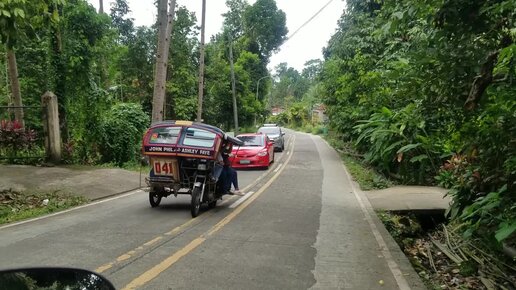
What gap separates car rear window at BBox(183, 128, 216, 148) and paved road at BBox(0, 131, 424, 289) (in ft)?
4.73

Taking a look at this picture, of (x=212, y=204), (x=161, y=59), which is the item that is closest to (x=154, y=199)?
(x=212, y=204)

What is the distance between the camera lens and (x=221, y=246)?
668 centimetres

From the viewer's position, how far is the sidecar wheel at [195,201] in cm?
873

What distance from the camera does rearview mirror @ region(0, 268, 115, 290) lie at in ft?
6.61

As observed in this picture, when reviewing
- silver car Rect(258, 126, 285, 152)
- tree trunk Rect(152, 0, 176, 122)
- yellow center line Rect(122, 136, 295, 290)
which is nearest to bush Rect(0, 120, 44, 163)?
tree trunk Rect(152, 0, 176, 122)

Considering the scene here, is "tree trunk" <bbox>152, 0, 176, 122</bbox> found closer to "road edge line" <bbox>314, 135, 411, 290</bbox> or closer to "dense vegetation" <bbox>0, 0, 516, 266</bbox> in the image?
"dense vegetation" <bbox>0, 0, 516, 266</bbox>

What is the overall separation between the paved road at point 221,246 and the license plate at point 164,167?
831mm

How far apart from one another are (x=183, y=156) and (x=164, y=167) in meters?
0.47

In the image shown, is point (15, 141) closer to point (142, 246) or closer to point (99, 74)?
point (99, 74)

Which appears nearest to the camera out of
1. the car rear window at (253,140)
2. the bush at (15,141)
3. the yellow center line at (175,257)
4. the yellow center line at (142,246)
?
the yellow center line at (175,257)

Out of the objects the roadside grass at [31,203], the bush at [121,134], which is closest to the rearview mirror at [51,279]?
the roadside grass at [31,203]

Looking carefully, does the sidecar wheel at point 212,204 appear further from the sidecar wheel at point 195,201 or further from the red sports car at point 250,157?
the red sports car at point 250,157

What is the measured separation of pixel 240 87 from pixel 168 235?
35861 millimetres

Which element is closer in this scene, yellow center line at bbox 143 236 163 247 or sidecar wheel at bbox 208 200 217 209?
yellow center line at bbox 143 236 163 247
